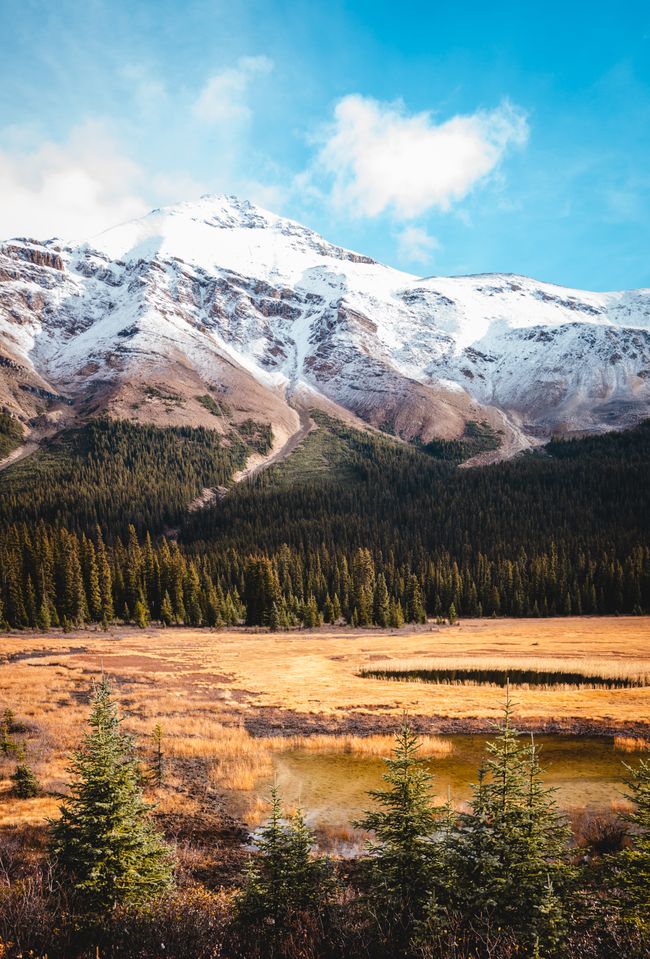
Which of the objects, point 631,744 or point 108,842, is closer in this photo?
point 108,842

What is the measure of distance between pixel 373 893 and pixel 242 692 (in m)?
35.4

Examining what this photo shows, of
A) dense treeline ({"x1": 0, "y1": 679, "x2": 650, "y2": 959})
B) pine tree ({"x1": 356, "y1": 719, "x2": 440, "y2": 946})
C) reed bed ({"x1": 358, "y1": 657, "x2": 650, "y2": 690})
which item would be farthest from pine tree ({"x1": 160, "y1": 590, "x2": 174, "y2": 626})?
pine tree ({"x1": 356, "y1": 719, "x2": 440, "y2": 946})

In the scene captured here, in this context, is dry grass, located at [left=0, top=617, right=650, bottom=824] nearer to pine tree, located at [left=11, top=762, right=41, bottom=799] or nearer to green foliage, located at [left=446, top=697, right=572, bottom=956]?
pine tree, located at [left=11, top=762, right=41, bottom=799]

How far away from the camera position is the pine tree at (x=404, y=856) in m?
9.52

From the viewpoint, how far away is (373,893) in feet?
33.2

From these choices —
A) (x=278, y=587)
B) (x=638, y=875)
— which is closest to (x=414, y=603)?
(x=278, y=587)

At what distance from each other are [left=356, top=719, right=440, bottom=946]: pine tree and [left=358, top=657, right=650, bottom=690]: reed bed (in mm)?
38361

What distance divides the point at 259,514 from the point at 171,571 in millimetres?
80289

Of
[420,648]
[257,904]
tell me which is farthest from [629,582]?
[257,904]

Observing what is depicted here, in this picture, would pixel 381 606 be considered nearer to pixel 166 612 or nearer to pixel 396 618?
pixel 396 618

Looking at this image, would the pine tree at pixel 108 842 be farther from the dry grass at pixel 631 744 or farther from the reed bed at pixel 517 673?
the reed bed at pixel 517 673

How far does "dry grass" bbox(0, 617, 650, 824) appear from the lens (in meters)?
25.2

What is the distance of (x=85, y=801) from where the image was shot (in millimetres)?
11609

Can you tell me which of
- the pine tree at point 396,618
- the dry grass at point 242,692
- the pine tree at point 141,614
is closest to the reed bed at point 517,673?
the dry grass at point 242,692
